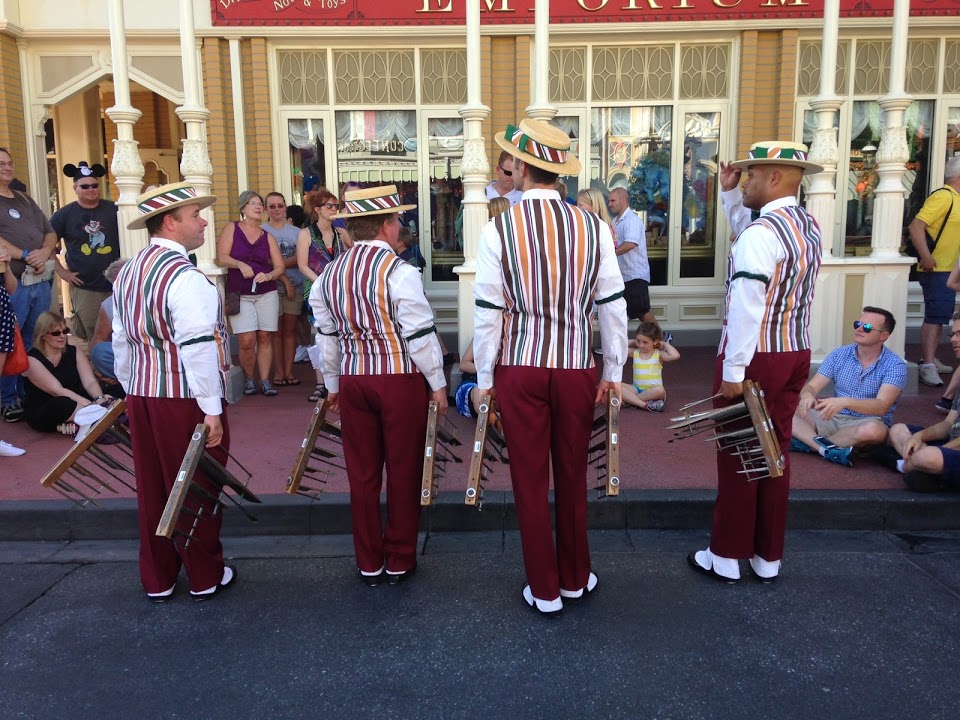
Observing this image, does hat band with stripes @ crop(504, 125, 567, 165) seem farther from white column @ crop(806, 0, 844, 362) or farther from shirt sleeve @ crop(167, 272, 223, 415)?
white column @ crop(806, 0, 844, 362)

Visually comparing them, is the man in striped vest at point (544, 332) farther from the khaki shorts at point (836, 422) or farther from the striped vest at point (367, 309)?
the khaki shorts at point (836, 422)

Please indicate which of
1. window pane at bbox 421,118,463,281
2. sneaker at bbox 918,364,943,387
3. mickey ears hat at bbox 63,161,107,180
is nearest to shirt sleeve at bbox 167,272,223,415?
mickey ears hat at bbox 63,161,107,180

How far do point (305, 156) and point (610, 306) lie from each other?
6.79 meters

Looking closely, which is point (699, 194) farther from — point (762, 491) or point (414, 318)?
point (414, 318)

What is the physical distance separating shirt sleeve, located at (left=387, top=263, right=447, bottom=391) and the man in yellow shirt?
5481 mm

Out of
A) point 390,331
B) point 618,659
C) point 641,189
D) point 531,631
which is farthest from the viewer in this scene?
point 641,189

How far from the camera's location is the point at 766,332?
3.70m

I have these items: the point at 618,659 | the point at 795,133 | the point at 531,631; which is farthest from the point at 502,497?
the point at 795,133

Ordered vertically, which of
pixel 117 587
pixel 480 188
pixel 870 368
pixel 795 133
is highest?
pixel 795 133

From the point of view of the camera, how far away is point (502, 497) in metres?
4.86

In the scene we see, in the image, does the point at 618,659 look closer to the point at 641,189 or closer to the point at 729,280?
the point at 729,280

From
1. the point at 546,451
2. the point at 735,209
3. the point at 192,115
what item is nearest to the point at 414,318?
the point at 546,451

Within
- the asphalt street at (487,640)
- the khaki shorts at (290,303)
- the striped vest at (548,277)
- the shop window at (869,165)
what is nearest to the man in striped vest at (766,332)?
the asphalt street at (487,640)

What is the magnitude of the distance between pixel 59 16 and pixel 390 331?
7.49 metres
